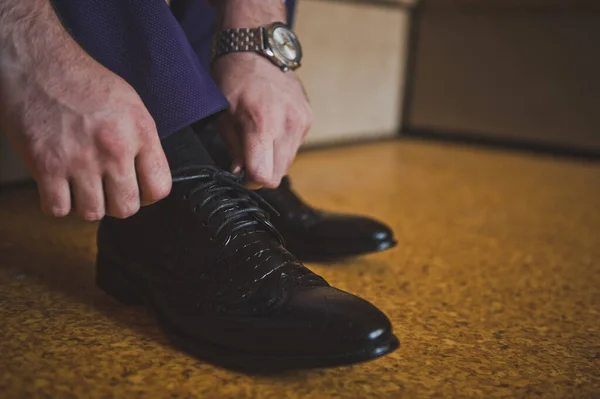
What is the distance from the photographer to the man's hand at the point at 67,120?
0.45 metres

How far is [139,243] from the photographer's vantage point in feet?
1.88

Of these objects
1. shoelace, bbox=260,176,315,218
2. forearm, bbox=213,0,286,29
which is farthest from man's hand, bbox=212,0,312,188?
shoelace, bbox=260,176,315,218

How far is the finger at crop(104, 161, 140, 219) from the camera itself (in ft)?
1.51

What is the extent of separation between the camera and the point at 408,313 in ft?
2.08

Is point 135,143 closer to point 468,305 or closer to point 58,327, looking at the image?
point 58,327

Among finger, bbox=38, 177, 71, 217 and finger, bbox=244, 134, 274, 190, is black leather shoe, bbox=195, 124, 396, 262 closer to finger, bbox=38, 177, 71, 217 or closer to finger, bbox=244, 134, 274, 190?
finger, bbox=244, 134, 274, 190

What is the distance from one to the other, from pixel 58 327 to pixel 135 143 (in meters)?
0.20

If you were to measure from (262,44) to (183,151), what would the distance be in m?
0.17

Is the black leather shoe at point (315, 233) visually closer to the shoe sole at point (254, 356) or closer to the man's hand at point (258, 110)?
the man's hand at point (258, 110)

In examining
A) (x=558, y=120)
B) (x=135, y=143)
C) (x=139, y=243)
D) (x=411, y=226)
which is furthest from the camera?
(x=558, y=120)

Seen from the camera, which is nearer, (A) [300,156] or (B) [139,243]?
(B) [139,243]

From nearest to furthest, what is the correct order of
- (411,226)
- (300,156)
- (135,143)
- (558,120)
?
(135,143) → (411,226) → (300,156) → (558,120)

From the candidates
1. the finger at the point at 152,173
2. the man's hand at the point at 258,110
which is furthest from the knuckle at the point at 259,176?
the finger at the point at 152,173

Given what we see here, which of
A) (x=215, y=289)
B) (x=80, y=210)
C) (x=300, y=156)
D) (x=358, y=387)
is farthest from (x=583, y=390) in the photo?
(x=300, y=156)
